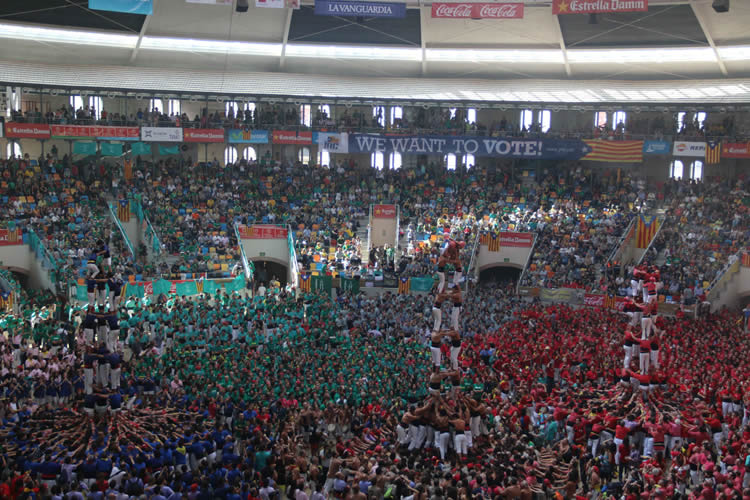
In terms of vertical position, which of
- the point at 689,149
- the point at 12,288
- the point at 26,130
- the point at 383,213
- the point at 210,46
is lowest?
the point at 12,288

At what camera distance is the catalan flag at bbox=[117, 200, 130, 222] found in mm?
40594

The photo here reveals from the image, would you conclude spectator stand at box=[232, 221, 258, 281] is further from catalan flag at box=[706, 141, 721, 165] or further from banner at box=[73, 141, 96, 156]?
catalan flag at box=[706, 141, 721, 165]

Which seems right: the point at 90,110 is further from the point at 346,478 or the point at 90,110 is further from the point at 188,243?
the point at 346,478

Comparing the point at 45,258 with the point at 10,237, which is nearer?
the point at 45,258

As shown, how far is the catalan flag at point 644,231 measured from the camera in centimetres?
4097

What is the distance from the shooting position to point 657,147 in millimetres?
45031

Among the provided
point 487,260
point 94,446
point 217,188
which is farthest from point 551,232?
point 94,446

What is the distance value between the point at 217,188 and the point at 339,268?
10.3 m

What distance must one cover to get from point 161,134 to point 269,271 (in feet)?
31.4

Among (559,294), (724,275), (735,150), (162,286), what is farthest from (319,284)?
(735,150)

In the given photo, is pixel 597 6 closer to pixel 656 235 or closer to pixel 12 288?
pixel 656 235

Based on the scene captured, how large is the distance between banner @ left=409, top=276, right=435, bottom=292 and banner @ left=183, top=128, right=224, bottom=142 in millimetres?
15380

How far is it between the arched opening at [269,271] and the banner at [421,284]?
8.97 m

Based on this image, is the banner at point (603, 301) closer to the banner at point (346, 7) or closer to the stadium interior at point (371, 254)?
the stadium interior at point (371, 254)
